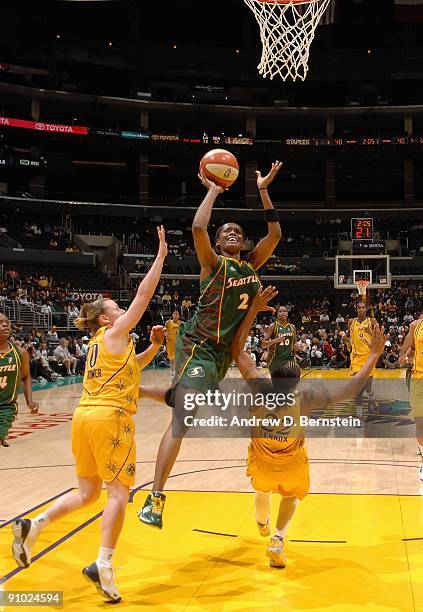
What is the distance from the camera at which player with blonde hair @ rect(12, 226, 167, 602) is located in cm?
393

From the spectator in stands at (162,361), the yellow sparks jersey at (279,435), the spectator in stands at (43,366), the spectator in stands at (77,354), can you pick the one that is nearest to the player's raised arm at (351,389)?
the yellow sparks jersey at (279,435)

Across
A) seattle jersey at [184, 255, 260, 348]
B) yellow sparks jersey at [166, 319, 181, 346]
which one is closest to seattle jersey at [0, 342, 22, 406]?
seattle jersey at [184, 255, 260, 348]

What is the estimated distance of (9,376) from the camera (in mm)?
6301

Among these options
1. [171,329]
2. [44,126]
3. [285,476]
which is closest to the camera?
[285,476]

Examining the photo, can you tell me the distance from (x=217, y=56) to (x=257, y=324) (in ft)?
59.6

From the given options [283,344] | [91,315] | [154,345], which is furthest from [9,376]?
[283,344]

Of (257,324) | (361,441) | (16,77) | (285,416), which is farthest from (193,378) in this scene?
(16,77)

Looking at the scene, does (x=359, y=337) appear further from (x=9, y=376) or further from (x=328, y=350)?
(x=328, y=350)

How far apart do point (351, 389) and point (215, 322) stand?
116 cm

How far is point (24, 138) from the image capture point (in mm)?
35812

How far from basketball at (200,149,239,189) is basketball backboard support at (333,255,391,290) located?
905 inches

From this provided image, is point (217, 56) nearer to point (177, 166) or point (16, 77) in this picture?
point (177, 166)

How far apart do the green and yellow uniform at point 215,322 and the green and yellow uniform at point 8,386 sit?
2.27m

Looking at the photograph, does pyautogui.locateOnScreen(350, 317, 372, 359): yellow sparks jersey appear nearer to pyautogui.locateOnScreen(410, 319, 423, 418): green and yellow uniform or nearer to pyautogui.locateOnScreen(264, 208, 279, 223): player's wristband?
pyautogui.locateOnScreen(410, 319, 423, 418): green and yellow uniform
